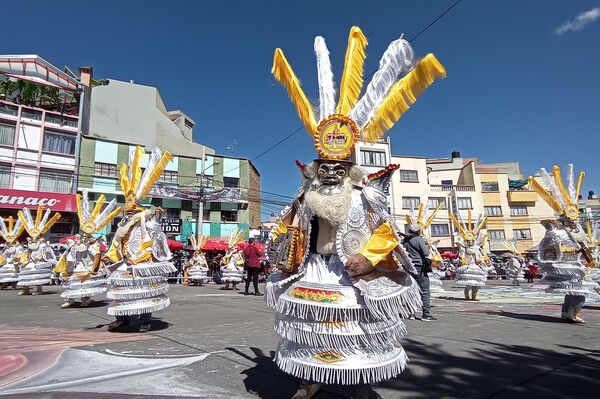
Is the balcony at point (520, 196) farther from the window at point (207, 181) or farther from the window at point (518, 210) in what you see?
the window at point (207, 181)

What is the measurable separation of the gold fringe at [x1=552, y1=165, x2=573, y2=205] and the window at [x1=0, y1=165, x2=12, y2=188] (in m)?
31.0

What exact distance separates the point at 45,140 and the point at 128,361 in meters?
29.6

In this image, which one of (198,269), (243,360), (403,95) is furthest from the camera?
(198,269)

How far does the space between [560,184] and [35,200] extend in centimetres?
2848

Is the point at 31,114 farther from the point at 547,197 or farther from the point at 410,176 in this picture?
the point at 410,176

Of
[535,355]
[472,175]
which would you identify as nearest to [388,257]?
[535,355]

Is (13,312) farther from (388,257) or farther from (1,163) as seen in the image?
(1,163)

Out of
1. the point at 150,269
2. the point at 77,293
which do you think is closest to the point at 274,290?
the point at 150,269

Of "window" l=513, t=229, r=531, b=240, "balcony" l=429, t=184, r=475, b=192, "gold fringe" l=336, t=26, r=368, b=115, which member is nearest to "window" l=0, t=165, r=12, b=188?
"gold fringe" l=336, t=26, r=368, b=115

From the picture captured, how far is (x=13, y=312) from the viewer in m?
8.12

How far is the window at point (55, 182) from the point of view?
1056 inches

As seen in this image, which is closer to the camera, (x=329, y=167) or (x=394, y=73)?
(x=329, y=167)

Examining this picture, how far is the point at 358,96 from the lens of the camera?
328 centimetres

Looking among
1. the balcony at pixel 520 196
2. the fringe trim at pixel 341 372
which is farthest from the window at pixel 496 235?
the fringe trim at pixel 341 372
